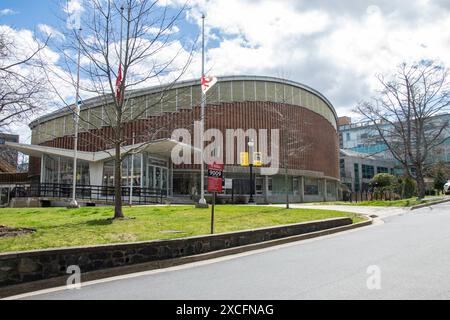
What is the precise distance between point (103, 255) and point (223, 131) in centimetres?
3508

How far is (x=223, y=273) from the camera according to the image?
756 centimetres

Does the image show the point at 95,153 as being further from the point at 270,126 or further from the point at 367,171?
the point at 367,171

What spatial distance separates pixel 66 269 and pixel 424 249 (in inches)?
302

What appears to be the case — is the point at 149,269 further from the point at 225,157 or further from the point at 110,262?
the point at 225,157

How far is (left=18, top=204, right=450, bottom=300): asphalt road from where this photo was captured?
571cm

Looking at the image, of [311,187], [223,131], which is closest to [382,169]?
[311,187]

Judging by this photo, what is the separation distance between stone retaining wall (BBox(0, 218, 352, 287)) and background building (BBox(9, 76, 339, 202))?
2107 centimetres

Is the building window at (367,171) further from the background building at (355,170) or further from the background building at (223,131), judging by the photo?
the background building at (223,131)

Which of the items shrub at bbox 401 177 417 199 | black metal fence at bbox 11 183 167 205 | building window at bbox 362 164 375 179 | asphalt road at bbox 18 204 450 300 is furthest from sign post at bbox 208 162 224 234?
building window at bbox 362 164 375 179

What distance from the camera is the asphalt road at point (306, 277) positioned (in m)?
5.71

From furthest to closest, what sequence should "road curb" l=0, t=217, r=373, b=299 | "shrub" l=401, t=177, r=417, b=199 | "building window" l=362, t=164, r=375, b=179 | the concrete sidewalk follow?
"building window" l=362, t=164, r=375, b=179 → "shrub" l=401, t=177, r=417, b=199 → the concrete sidewalk → "road curb" l=0, t=217, r=373, b=299

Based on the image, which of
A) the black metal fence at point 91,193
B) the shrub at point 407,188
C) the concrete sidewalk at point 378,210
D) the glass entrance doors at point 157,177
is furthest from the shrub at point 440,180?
the black metal fence at point 91,193

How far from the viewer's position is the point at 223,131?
42.5 m

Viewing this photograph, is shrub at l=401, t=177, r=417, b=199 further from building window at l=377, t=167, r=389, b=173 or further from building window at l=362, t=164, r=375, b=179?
building window at l=377, t=167, r=389, b=173
